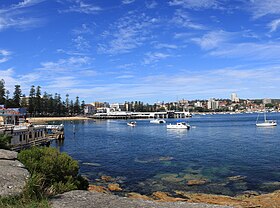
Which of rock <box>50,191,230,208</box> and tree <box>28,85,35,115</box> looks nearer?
rock <box>50,191,230,208</box>

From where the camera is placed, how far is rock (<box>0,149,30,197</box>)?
904 cm

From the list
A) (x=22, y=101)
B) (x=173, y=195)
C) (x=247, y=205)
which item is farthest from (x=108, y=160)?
(x=22, y=101)

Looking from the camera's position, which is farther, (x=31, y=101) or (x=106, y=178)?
(x=31, y=101)

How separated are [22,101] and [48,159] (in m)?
165

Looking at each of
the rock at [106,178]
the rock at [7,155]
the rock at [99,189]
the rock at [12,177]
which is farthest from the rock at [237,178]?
the rock at [12,177]

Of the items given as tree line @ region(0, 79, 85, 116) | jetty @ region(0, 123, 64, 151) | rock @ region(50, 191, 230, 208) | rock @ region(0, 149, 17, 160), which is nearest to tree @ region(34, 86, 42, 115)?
tree line @ region(0, 79, 85, 116)

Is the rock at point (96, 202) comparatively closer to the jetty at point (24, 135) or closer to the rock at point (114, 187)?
the rock at point (114, 187)

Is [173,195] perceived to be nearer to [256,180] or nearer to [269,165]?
[256,180]

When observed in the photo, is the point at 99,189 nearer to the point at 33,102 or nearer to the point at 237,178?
the point at 237,178

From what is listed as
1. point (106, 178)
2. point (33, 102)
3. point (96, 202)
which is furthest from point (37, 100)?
point (96, 202)

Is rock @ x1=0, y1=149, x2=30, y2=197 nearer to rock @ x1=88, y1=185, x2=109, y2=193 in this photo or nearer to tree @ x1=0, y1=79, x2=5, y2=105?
rock @ x1=88, y1=185, x2=109, y2=193

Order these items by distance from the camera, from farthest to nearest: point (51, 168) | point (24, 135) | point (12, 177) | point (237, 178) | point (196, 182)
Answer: point (24, 135) < point (237, 178) < point (196, 182) < point (51, 168) < point (12, 177)

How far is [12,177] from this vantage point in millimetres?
9977

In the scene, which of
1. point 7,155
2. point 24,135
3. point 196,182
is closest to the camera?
point 7,155
